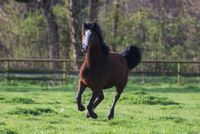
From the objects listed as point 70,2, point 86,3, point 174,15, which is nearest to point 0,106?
point 70,2

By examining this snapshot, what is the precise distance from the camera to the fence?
1207 inches

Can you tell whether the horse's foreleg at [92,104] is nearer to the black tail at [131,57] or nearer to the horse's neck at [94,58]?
the horse's neck at [94,58]

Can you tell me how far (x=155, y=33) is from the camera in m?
38.9

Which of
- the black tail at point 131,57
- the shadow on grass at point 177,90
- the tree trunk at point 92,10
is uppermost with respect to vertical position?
the tree trunk at point 92,10

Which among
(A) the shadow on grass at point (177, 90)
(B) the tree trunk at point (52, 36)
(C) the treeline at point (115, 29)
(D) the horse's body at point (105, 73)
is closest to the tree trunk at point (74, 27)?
(B) the tree trunk at point (52, 36)

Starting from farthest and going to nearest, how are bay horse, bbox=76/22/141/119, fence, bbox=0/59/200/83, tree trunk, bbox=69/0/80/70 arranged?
tree trunk, bbox=69/0/80/70, fence, bbox=0/59/200/83, bay horse, bbox=76/22/141/119

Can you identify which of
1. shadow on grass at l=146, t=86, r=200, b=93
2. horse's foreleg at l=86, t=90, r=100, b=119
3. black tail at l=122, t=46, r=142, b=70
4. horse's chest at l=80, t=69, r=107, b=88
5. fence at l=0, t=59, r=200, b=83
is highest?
black tail at l=122, t=46, r=142, b=70

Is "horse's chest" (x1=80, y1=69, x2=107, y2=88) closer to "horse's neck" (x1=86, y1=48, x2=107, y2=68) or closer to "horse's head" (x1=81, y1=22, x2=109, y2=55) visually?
"horse's neck" (x1=86, y1=48, x2=107, y2=68)

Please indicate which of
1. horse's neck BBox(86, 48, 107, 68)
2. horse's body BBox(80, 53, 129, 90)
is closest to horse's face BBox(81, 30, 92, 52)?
horse's neck BBox(86, 48, 107, 68)

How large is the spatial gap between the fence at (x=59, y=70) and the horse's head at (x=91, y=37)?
1739 cm

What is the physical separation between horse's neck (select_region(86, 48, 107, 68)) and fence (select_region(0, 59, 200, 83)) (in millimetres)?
17331

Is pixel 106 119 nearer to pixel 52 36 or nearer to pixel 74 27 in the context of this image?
pixel 74 27

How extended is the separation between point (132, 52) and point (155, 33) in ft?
78.9

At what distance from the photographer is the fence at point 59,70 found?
3066cm
